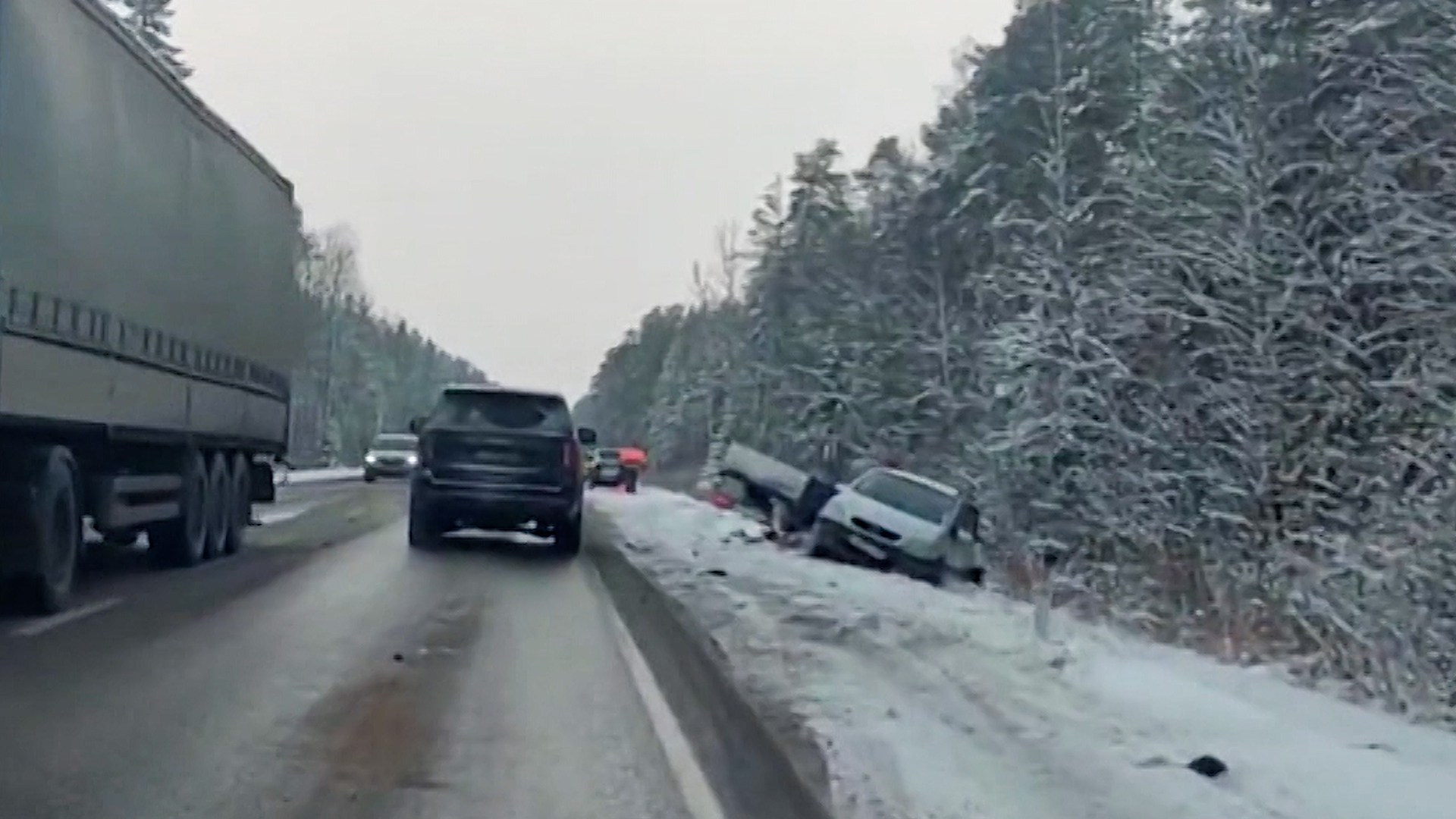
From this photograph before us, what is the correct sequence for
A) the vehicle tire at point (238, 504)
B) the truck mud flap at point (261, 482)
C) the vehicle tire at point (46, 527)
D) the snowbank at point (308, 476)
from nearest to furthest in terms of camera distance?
the vehicle tire at point (46, 527) < the vehicle tire at point (238, 504) < the truck mud flap at point (261, 482) < the snowbank at point (308, 476)

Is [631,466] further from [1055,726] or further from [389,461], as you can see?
[1055,726]

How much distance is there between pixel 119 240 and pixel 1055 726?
31.0 feet

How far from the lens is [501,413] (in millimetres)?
25438

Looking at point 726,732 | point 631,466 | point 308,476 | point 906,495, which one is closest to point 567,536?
point 906,495

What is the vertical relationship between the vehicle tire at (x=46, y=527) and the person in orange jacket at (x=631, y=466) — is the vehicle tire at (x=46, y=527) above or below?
below

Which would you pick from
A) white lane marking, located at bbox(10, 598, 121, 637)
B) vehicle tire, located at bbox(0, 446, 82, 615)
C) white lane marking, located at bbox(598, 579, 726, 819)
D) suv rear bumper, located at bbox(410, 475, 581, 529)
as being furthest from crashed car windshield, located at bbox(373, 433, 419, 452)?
white lane marking, located at bbox(598, 579, 726, 819)

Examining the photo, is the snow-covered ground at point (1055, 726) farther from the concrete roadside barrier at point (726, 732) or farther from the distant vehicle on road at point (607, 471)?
the distant vehicle on road at point (607, 471)

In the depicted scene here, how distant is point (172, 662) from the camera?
39.7 ft

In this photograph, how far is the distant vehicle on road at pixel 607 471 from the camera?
Answer: 75.9 m

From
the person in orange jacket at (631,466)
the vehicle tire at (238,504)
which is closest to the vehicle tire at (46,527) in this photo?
the vehicle tire at (238,504)

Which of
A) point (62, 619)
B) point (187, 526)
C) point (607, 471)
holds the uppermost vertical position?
point (607, 471)

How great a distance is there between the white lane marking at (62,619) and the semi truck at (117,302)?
0.71 feet

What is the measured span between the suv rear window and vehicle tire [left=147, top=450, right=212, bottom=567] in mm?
4724

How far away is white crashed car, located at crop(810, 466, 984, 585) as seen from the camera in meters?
26.4
